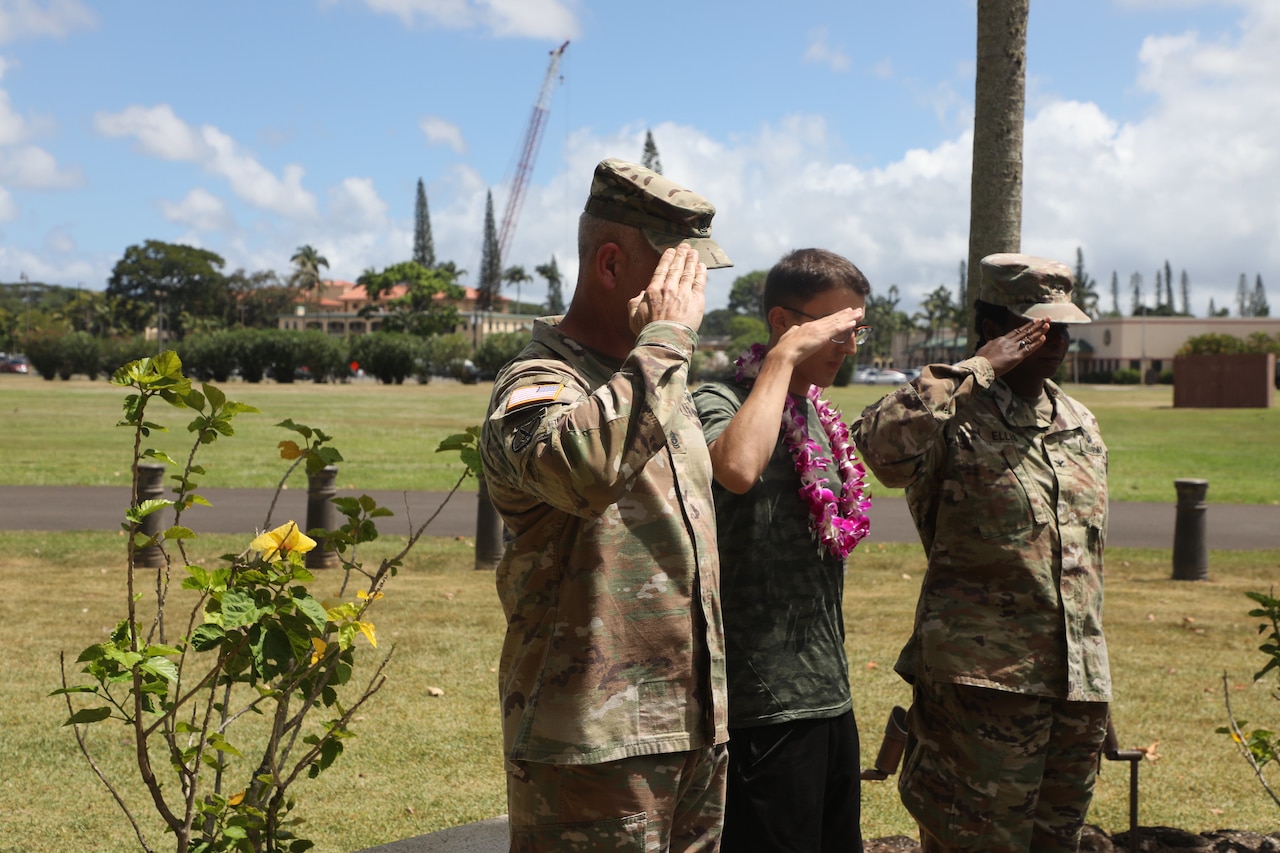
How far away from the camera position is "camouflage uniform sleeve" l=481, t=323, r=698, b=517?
199 centimetres

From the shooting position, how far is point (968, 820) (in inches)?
123

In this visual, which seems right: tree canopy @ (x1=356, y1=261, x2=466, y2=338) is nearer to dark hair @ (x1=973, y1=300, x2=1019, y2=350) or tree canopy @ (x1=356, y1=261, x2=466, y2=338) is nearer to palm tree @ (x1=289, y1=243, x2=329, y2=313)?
palm tree @ (x1=289, y1=243, x2=329, y2=313)

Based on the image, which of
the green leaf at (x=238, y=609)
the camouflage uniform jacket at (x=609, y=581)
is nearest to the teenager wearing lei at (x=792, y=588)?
the camouflage uniform jacket at (x=609, y=581)

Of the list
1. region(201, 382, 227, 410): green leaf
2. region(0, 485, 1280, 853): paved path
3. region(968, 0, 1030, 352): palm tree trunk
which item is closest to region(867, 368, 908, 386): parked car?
region(0, 485, 1280, 853): paved path

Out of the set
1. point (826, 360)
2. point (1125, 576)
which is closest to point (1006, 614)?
point (826, 360)

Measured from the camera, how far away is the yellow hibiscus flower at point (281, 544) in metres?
2.59

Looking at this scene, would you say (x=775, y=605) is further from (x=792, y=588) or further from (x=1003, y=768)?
(x=1003, y=768)

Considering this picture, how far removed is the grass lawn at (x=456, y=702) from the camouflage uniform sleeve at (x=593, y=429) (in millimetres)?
2781

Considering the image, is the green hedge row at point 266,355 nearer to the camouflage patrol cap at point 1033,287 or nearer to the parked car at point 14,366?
the parked car at point 14,366

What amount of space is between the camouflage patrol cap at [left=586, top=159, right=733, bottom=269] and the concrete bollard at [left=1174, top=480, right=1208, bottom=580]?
8.57 metres

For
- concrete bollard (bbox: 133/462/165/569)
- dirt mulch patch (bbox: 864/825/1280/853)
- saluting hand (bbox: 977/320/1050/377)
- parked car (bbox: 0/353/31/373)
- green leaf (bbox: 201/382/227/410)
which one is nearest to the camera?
green leaf (bbox: 201/382/227/410)

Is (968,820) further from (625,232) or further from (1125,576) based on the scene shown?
(1125,576)

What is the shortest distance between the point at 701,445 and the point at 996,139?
2526 millimetres

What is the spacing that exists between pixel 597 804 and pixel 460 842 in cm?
176
